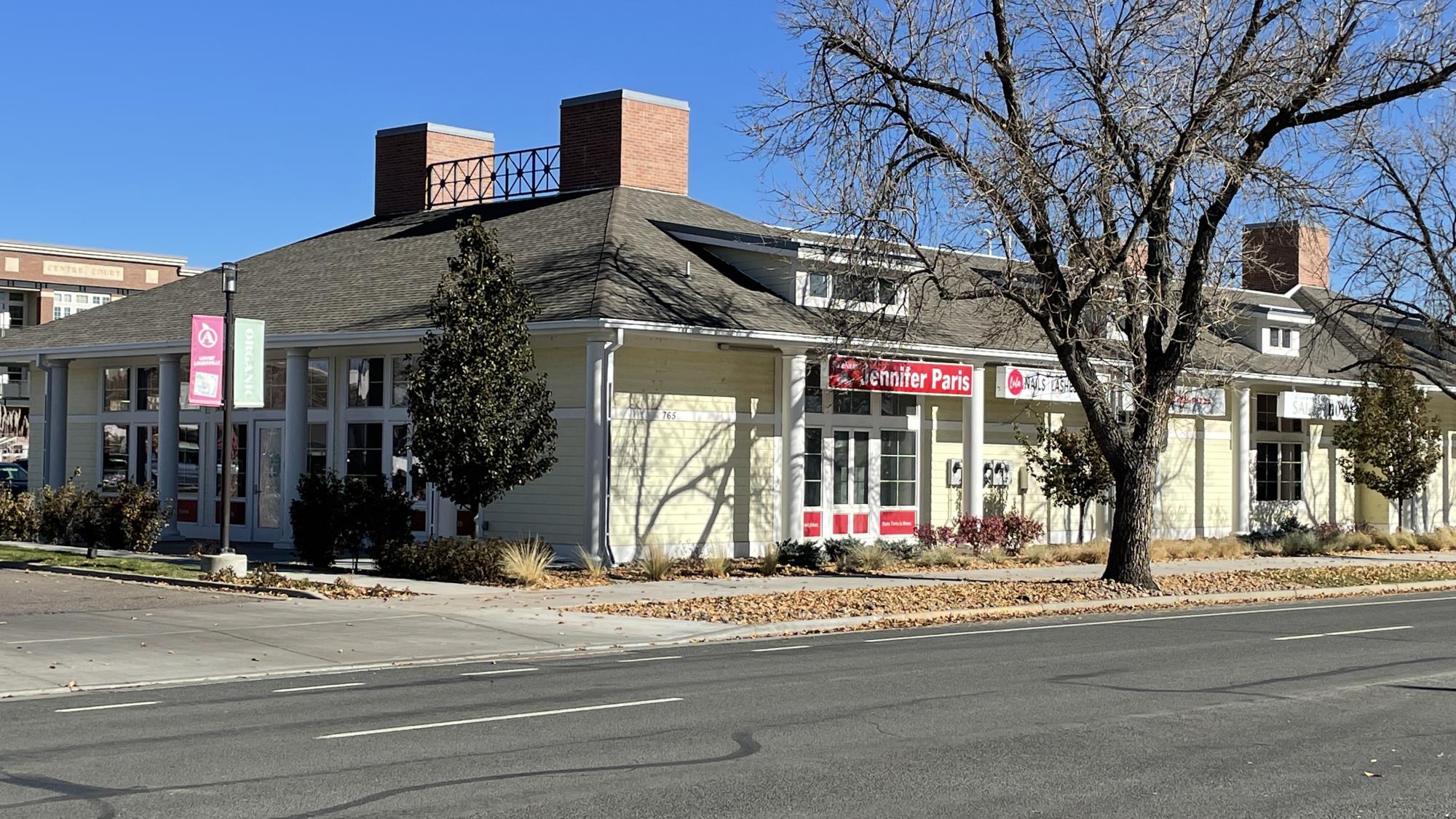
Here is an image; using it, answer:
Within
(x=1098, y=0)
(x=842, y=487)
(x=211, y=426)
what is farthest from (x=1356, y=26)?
(x=211, y=426)

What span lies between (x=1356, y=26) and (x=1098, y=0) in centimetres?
347

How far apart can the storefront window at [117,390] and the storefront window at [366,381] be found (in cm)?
653

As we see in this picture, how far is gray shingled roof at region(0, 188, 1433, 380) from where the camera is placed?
25.5m

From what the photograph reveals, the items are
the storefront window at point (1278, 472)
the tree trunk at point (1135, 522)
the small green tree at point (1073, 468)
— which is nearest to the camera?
the tree trunk at point (1135, 522)

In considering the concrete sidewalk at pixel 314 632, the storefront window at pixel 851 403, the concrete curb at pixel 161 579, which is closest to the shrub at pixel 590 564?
the concrete sidewalk at pixel 314 632

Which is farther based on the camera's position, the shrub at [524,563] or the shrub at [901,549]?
the shrub at [901,549]

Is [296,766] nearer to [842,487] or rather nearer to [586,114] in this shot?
[842,487]

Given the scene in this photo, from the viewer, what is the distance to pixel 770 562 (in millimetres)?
24312

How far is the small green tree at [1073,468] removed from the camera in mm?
30656

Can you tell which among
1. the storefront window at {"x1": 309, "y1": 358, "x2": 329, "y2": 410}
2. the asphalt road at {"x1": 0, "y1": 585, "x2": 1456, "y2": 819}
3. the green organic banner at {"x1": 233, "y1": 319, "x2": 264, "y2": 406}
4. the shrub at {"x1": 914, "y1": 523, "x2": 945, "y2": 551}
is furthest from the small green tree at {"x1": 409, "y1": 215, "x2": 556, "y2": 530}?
the shrub at {"x1": 914, "y1": 523, "x2": 945, "y2": 551}

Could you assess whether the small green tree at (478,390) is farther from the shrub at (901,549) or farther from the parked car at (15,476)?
the parked car at (15,476)

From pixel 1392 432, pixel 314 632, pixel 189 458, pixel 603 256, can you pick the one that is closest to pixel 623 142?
pixel 603 256

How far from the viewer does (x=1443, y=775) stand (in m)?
8.88

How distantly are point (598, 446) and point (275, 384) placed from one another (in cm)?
873
